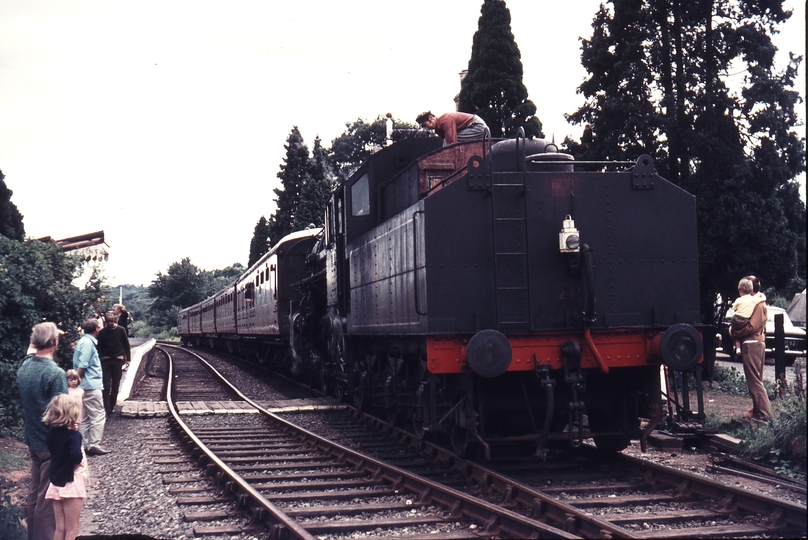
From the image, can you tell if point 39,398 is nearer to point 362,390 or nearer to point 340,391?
point 362,390

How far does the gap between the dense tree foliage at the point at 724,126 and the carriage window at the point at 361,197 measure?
6.30 m

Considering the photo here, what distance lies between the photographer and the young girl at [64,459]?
4.83 meters

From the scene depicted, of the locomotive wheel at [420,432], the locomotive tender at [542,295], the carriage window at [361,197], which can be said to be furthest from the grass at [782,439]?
the carriage window at [361,197]

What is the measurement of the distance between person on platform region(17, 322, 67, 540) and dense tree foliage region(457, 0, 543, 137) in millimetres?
12236

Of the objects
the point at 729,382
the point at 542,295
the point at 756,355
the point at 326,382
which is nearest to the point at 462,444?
the point at 542,295

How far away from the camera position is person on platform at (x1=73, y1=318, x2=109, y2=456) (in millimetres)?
9070

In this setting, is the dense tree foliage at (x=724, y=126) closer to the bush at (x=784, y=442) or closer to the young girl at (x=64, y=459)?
the bush at (x=784, y=442)

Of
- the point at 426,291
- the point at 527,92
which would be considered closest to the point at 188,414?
the point at 426,291

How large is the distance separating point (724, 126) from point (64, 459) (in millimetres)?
12222

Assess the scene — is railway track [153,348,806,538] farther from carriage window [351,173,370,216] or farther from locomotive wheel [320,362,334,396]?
locomotive wheel [320,362,334,396]

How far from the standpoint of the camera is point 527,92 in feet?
60.3

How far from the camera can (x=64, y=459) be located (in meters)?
4.86

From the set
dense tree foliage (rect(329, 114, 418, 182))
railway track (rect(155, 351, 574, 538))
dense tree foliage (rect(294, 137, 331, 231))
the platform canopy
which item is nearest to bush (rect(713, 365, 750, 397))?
railway track (rect(155, 351, 574, 538))

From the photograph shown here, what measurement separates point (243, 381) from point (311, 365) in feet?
18.4
